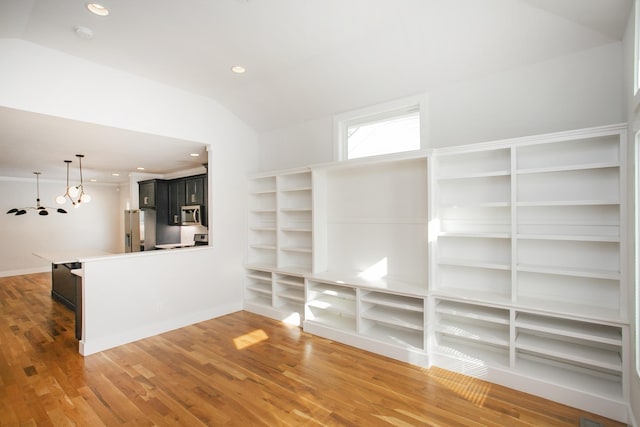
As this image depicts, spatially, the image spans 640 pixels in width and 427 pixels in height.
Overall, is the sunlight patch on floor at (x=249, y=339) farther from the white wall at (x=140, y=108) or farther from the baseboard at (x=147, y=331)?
the white wall at (x=140, y=108)

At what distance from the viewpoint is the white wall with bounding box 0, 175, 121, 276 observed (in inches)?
295

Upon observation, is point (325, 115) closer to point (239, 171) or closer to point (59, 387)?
point (239, 171)

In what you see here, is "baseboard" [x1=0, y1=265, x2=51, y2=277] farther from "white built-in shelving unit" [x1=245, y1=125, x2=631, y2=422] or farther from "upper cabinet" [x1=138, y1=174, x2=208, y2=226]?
"white built-in shelving unit" [x1=245, y1=125, x2=631, y2=422]

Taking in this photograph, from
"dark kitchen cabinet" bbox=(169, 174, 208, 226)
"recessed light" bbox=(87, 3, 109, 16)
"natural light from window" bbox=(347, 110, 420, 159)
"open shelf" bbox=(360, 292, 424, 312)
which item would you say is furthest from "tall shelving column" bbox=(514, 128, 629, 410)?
"dark kitchen cabinet" bbox=(169, 174, 208, 226)

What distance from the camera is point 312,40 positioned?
2924mm

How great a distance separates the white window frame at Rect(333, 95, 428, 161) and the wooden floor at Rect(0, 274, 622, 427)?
88.5 inches

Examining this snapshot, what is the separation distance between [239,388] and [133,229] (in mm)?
6765

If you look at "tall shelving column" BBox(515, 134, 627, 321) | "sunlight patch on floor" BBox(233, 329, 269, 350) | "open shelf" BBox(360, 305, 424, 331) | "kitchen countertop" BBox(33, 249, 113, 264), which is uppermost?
"tall shelving column" BBox(515, 134, 627, 321)

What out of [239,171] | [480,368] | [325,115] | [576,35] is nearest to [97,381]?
[239,171]

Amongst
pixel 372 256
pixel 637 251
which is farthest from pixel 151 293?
pixel 637 251

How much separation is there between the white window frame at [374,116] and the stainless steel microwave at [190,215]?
3.47 metres

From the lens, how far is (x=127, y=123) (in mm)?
3502

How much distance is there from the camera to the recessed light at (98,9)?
2.35 meters

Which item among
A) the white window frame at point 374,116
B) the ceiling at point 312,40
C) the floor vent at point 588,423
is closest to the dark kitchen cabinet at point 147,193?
the ceiling at point 312,40
